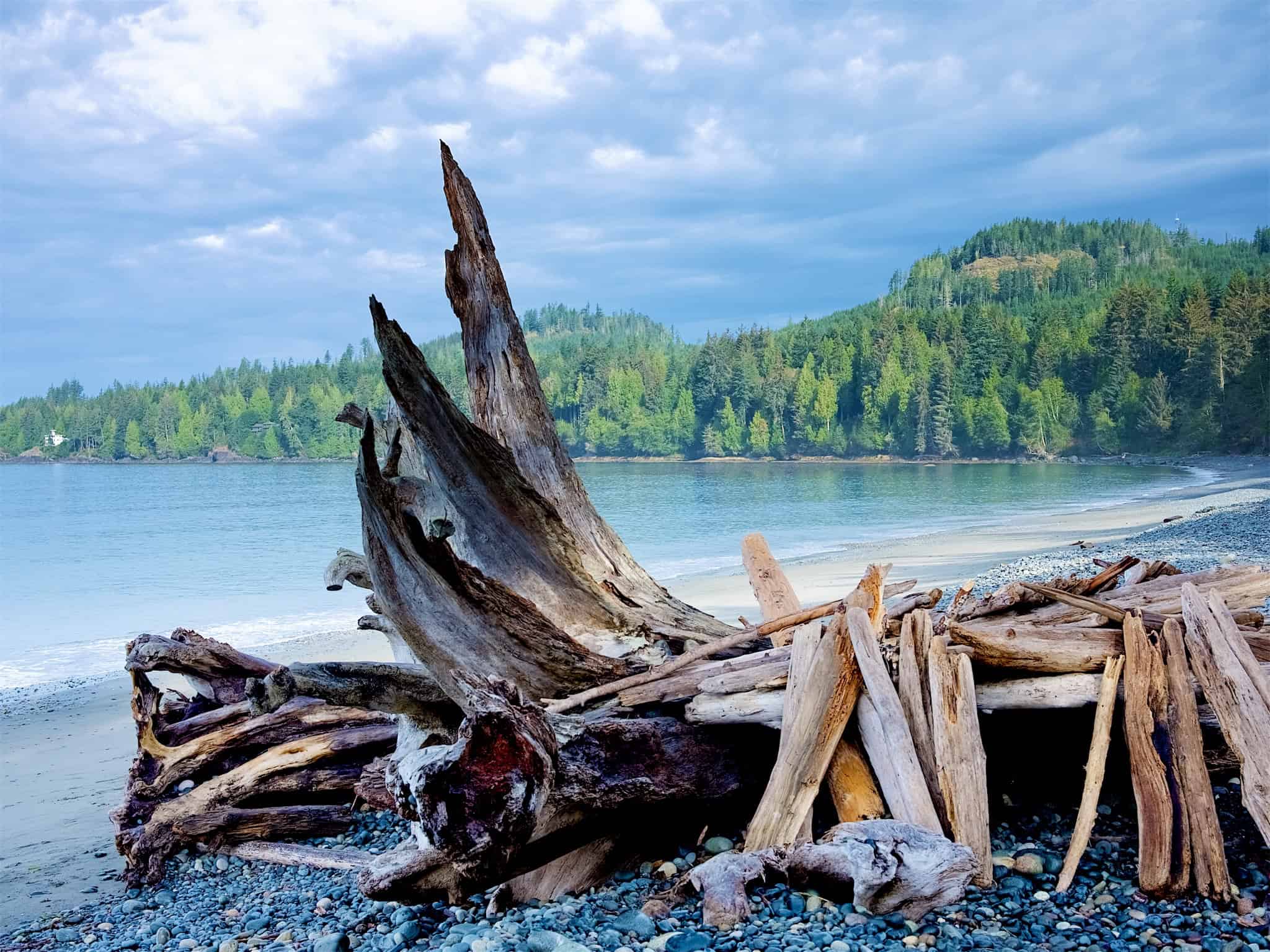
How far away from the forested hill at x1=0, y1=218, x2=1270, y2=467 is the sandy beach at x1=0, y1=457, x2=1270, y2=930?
51.3m

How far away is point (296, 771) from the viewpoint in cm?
591

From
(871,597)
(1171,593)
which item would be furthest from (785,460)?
(871,597)

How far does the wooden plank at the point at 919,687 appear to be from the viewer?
13.4 ft

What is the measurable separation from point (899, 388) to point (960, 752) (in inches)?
4308

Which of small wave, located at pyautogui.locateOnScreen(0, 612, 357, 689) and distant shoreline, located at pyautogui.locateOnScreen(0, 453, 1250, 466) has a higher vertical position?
distant shoreline, located at pyautogui.locateOnScreen(0, 453, 1250, 466)

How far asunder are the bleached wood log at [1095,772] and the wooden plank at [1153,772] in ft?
0.18

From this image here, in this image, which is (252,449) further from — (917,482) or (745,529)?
(745,529)

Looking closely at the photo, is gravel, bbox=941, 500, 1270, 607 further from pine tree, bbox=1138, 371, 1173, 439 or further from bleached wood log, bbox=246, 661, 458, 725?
pine tree, bbox=1138, 371, 1173, 439

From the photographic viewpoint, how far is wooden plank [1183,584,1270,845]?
3688 millimetres

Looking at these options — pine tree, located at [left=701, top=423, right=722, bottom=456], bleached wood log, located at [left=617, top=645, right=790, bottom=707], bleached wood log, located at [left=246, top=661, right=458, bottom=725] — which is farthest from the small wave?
pine tree, located at [left=701, top=423, right=722, bottom=456]

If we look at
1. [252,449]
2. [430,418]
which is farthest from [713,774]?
[252,449]

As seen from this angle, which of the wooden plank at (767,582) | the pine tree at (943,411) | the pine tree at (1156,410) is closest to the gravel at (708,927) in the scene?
the wooden plank at (767,582)

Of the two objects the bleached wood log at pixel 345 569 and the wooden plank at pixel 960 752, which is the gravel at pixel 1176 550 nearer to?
the wooden plank at pixel 960 752

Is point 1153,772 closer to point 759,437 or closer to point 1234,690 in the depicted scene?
point 1234,690
